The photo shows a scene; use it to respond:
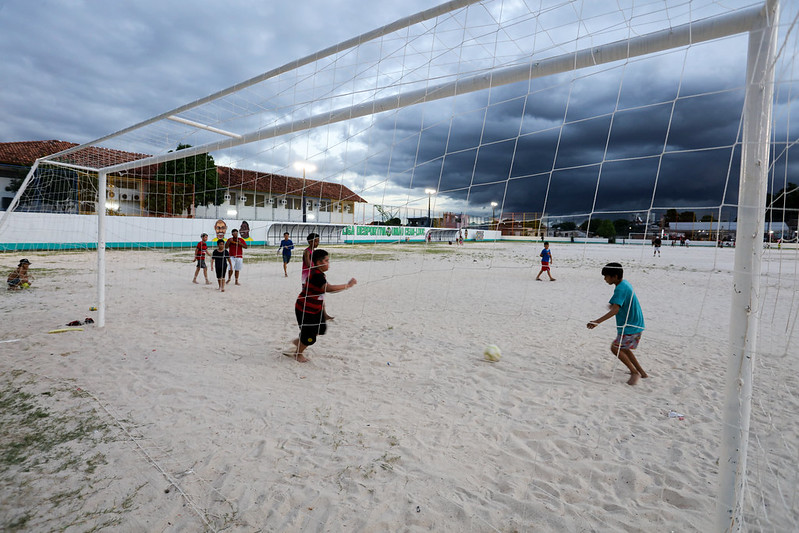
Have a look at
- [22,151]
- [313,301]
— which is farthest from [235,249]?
[22,151]

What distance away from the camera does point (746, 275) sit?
1.75 meters

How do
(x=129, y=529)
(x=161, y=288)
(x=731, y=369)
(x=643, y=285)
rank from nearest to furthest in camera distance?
1. (x=731, y=369)
2. (x=129, y=529)
3. (x=161, y=288)
4. (x=643, y=285)

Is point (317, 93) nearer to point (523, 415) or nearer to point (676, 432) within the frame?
point (523, 415)

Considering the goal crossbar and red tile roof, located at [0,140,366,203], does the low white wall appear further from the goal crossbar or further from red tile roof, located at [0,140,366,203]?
the goal crossbar

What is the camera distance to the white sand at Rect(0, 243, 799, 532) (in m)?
2.06

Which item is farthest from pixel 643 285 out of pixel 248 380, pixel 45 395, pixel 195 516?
pixel 45 395

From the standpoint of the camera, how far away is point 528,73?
3326 millimetres

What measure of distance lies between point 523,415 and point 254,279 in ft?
32.7

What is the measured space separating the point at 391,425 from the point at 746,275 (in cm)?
251

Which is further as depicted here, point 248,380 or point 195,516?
point 248,380

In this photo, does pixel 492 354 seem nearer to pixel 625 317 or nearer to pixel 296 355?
→ pixel 625 317

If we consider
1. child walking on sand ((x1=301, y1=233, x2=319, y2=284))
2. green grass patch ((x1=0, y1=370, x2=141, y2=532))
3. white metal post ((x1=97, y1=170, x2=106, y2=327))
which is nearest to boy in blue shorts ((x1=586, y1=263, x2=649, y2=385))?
child walking on sand ((x1=301, y1=233, x2=319, y2=284))

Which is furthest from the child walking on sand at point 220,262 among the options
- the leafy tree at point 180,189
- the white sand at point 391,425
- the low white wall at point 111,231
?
the leafy tree at point 180,189

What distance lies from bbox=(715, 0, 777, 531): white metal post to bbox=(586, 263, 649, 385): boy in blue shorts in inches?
75.1
